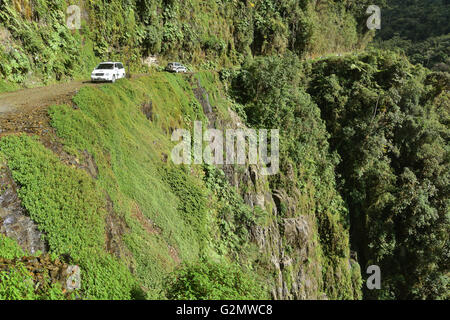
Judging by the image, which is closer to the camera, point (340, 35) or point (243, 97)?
point (243, 97)

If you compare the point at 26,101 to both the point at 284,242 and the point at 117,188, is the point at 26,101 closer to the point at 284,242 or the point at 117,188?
the point at 117,188

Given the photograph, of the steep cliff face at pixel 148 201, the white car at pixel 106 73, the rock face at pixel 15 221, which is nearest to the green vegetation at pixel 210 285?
the steep cliff face at pixel 148 201

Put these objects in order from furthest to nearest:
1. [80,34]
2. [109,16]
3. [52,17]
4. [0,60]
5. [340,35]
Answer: [340,35] < [109,16] < [80,34] < [52,17] < [0,60]

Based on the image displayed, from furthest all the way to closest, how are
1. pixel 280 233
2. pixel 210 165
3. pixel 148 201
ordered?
1. pixel 280 233
2. pixel 210 165
3. pixel 148 201

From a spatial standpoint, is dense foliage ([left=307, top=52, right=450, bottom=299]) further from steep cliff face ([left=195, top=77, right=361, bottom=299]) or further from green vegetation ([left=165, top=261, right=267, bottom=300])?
green vegetation ([left=165, top=261, right=267, bottom=300])

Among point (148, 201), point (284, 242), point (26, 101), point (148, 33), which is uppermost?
point (148, 33)

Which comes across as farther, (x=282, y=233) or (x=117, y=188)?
(x=282, y=233)

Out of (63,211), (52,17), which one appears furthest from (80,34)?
(63,211)

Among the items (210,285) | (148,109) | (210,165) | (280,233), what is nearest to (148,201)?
(210,285)
